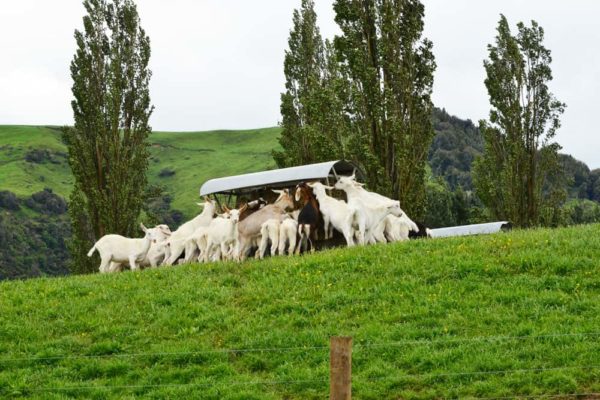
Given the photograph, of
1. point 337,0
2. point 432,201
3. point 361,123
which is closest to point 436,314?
point 361,123

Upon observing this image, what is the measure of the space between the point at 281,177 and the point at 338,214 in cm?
439

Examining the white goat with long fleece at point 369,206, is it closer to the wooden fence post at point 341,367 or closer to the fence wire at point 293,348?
the fence wire at point 293,348

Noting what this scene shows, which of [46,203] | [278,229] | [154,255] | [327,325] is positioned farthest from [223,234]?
[46,203]

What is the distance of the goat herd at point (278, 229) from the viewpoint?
81.9ft

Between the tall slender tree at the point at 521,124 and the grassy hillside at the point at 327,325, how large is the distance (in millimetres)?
18823

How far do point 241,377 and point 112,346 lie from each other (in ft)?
11.4

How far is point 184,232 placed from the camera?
2758cm

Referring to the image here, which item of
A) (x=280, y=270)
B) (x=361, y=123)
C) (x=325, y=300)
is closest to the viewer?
(x=325, y=300)

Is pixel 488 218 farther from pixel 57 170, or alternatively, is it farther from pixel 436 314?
pixel 57 170

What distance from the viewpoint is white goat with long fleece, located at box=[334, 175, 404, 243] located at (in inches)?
971

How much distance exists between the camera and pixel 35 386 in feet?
48.6

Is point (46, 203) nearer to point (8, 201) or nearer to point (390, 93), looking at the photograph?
point (8, 201)

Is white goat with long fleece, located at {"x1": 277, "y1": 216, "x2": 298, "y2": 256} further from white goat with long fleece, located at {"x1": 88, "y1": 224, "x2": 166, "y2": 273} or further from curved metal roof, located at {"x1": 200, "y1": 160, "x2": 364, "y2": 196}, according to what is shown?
white goat with long fleece, located at {"x1": 88, "y1": 224, "x2": 166, "y2": 273}

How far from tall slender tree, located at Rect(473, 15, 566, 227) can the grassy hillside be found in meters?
18.8
